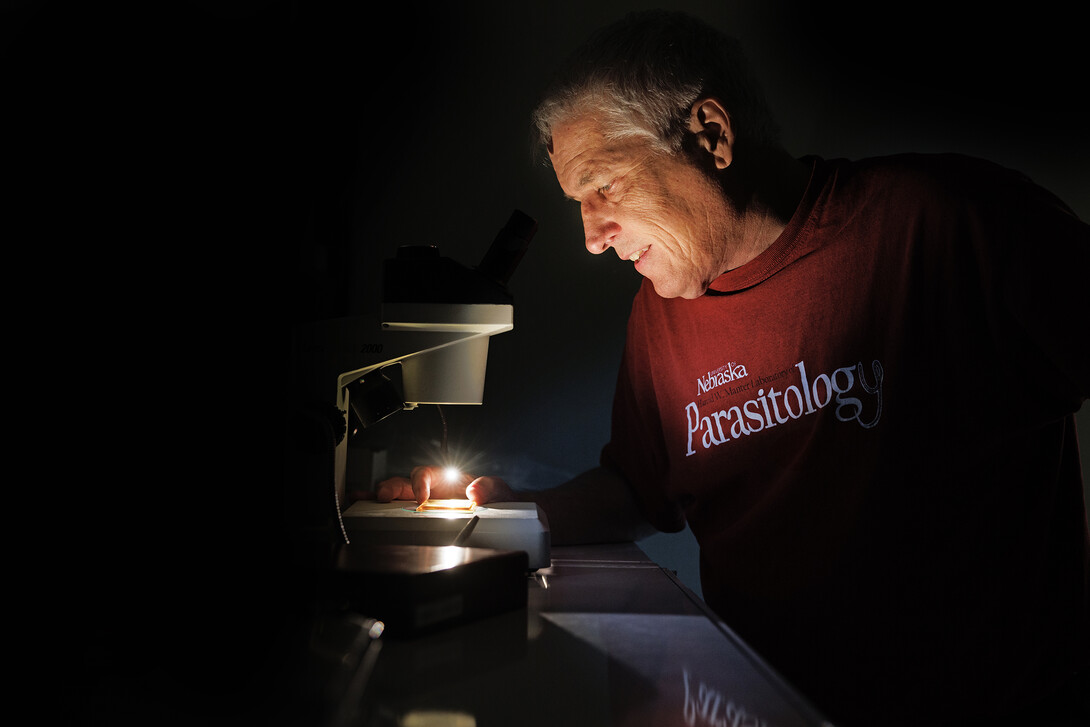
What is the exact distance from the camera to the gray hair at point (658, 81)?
110 cm

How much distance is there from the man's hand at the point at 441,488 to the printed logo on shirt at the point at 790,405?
40cm

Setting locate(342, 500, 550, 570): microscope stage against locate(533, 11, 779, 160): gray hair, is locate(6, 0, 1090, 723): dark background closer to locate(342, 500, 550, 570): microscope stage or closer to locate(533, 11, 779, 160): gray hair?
locate(342, 500, 550, 570): microscope stage

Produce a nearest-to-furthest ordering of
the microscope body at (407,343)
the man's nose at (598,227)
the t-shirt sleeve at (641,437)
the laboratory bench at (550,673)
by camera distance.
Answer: the laboratory bench at (550,673)
the microscope body at (407,343)
the man's nose at (598,227)
the t-shirt sleeve at (641,437)

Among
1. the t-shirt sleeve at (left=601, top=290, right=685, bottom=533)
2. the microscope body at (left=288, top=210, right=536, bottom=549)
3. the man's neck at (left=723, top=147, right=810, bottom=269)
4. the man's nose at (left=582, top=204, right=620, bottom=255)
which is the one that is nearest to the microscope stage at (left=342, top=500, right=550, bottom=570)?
the microscope body at (left=288, top=210, right=536, bottom=549)

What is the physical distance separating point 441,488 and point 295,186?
639 mm

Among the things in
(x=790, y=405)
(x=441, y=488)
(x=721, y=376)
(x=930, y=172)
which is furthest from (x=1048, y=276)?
(x=441, y=488)

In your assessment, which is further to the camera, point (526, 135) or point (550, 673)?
point (526, 135)

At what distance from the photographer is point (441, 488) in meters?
1.24

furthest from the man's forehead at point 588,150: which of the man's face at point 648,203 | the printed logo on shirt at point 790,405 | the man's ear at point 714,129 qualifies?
the printed logo on shirt at point 790,405

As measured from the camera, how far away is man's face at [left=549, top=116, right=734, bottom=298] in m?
1.13

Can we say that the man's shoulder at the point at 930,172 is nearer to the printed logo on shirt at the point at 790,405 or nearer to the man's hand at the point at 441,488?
the printed logo on shirt at the point at 790,405

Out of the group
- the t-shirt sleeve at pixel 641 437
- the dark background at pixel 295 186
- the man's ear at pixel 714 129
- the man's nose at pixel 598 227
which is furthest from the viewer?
the t-shirt sleeve at pixel 641 437

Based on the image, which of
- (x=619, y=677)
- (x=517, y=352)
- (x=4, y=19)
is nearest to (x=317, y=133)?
(x=517, y=352)

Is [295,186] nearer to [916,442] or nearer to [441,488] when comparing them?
[441,488]
